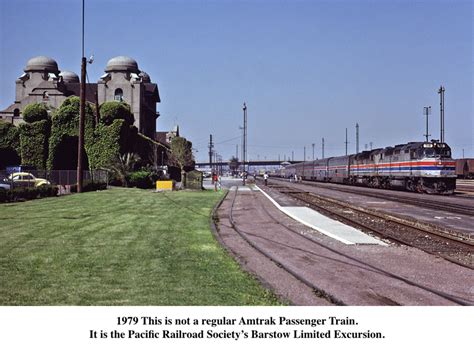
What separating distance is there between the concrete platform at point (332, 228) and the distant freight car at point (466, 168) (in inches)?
3042

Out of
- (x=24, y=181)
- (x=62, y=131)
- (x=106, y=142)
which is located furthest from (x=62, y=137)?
(x=24, y=181)

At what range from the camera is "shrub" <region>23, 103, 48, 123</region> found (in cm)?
5922

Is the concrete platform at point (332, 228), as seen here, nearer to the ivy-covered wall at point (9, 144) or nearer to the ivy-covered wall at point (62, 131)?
the ivy-covered wall at point (62, 131)

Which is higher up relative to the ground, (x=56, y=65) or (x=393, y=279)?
(x=56, y=65)

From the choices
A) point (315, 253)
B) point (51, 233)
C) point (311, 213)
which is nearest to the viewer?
point (315, 253)

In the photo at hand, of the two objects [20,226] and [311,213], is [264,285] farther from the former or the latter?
[311,213]

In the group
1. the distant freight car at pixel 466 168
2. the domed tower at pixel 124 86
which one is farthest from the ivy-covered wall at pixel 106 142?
the distant freight car at pixel 466 168

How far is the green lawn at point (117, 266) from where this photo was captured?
779 cm

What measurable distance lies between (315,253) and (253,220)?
8817 millimetres

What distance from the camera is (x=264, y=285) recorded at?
8.95 m

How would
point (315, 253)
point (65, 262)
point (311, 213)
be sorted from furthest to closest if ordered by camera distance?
1. point (311, 213)
2. point (315, 253)
3. point (65, 262)

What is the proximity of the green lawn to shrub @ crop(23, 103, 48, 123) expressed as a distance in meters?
44.1

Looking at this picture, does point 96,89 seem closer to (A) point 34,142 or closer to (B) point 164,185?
(A) point 34,142
